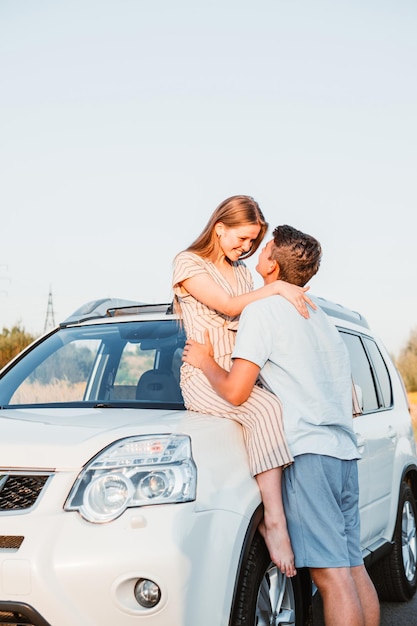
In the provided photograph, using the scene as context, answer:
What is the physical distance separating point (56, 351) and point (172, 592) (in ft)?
7.68

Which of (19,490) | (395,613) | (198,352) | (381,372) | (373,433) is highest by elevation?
(381,372)

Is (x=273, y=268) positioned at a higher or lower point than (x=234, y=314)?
higher

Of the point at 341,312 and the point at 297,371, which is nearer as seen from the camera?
the point at 297,371

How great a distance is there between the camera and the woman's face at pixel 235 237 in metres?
4.26

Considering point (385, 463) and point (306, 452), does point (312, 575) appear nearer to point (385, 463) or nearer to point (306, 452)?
point (306, 452)

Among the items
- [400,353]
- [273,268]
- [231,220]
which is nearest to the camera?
[273,268]

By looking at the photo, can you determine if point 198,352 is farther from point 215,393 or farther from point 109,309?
point 109,309

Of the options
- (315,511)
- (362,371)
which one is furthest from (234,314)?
(362,371)

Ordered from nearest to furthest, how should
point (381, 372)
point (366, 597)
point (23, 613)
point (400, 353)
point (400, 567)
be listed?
1. point (23, 613)
2. point (366, 597)
3. point (400, 567)
4. point (381, 372)
5. point (400, 353)

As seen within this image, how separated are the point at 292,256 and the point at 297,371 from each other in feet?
1.76

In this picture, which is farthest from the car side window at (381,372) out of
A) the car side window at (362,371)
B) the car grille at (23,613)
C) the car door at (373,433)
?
the car grille at (23,613)

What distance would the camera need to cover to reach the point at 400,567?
5.86 m

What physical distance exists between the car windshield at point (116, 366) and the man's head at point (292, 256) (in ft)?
2.56

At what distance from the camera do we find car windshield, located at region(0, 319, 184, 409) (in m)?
4.39
